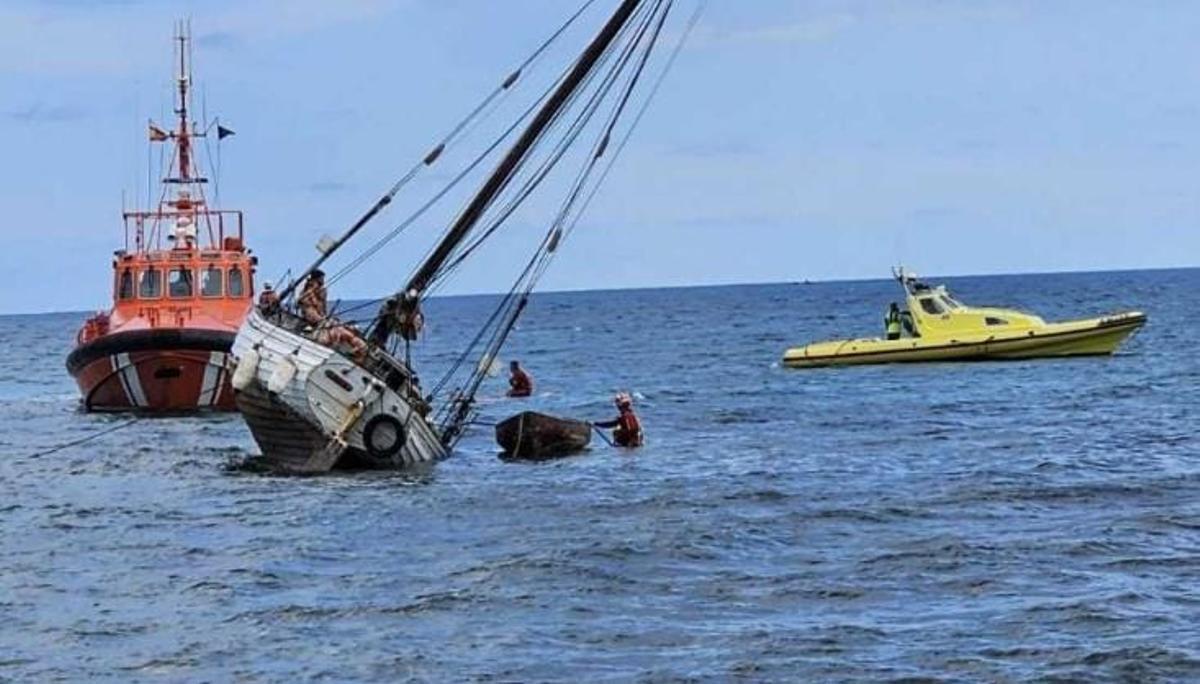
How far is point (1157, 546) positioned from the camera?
22.7 m

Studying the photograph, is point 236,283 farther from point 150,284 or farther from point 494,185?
point 494,185

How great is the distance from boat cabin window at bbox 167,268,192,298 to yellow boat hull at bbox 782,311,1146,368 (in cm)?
2017

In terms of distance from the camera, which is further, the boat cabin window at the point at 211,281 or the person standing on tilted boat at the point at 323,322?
the boat cabin window at the point at 211,281

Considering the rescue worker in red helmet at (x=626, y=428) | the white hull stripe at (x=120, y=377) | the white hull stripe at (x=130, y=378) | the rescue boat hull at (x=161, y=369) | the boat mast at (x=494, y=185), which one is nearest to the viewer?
the boat mast at (x=494, y=185)

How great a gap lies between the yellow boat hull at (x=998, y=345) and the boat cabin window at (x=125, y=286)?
2115 cm

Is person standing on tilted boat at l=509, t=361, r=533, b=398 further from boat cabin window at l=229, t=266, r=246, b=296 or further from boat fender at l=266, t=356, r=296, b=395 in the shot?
boat fender at l=266, t=356, r=296, b=395

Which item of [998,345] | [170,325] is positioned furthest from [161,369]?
[998,345]

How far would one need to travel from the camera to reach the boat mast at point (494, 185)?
2827 centimetres

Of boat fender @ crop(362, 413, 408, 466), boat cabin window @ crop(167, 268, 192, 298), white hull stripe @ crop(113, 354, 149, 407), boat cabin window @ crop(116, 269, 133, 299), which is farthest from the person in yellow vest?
boat fender @ crop(362, 413, 408, 466)

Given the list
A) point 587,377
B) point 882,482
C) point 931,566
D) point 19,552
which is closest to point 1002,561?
point 931,566

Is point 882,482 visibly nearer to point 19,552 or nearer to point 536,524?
point 536,524

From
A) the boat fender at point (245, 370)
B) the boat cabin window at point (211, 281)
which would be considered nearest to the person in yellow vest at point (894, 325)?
the boat cabin window at point (211, 281)

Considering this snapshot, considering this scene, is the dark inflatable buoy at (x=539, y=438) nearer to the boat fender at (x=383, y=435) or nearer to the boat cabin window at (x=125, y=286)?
the boat fender at (x=383, y=435)

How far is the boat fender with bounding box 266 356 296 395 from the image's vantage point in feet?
97.0
